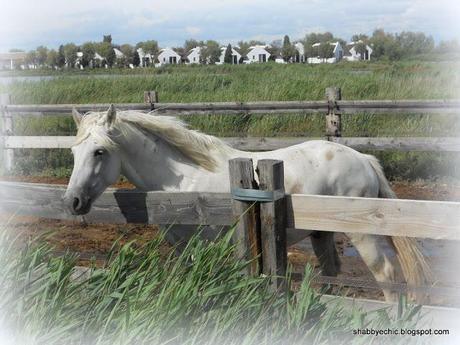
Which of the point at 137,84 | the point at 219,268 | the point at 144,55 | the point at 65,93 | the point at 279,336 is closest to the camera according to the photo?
the point at 279,336

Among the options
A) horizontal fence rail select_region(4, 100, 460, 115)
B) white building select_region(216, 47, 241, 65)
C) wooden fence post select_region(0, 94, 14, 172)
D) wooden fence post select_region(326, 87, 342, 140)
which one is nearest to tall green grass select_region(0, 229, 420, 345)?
horizontal fence rail select_region(4, 100, 460, 115)

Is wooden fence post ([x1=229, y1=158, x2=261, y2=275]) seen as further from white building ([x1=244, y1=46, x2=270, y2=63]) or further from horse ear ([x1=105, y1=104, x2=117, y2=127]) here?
white building ([x1=244, y1=46, x2=270, y2=63])

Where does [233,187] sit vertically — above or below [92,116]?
below

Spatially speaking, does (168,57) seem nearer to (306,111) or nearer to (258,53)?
(258,53)

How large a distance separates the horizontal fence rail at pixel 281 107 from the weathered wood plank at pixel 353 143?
1.65 ft

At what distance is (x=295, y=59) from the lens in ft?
172

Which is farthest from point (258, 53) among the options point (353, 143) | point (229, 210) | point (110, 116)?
point (229, 210)

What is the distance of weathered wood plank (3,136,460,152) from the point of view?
372 inches

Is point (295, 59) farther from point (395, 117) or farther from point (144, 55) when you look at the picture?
point (395, 117)

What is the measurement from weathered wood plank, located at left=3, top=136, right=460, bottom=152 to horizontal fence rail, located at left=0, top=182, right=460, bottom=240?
591cm

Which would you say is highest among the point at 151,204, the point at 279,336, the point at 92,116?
the point at 92,116

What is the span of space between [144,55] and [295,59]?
14.2m

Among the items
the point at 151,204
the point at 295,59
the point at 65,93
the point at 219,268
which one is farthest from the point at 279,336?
the point at 295,59

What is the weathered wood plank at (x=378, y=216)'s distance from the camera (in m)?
3.23
